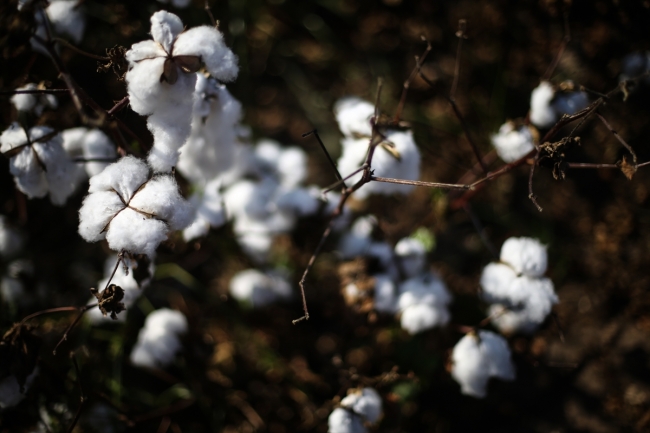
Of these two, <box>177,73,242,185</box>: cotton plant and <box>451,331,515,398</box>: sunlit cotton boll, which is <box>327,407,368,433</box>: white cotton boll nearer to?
<box>451,331,515,398</box>: sunlit cotton boll

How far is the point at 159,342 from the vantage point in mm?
1736

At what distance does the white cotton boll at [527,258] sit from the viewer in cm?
147

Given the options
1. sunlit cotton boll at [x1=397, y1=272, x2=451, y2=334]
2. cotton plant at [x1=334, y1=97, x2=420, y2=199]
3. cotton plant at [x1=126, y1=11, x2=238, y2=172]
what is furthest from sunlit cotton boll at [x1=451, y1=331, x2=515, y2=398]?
cotton plant at [x1=126, y1=11, x2=238, y2=172]

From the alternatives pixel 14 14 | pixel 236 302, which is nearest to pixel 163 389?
pixel 236 302

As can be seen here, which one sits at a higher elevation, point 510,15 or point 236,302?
point 510,15

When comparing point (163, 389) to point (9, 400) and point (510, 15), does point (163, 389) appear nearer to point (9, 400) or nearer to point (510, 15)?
point (9, 400)

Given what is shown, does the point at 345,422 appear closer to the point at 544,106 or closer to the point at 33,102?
the point at 544,106

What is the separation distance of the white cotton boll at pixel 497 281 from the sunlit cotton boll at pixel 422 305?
161 millimetres

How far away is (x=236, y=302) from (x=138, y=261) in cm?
92

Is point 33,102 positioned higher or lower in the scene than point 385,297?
higher

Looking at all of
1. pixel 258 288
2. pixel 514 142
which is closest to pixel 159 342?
pixel 258 288

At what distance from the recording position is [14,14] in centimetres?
116

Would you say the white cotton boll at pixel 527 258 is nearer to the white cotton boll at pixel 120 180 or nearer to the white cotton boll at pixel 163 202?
the white cotton boll at pixel 163 202

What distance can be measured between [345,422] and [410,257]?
665mm
